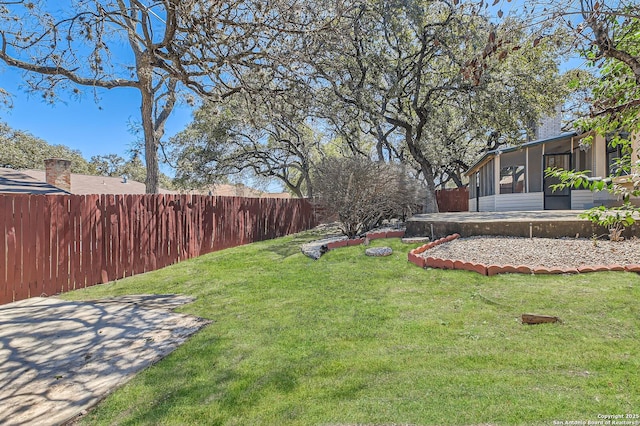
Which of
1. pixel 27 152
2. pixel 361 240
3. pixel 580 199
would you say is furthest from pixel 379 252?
pixel 27 152

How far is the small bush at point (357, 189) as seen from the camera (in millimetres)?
8609

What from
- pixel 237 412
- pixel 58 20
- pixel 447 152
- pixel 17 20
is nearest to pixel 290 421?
pixel 237 412

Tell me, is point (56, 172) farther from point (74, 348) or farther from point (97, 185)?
point (74, 348)

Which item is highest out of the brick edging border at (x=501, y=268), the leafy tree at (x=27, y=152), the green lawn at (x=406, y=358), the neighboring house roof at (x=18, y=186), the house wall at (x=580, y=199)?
the leafy tree at (x=27, y=152)

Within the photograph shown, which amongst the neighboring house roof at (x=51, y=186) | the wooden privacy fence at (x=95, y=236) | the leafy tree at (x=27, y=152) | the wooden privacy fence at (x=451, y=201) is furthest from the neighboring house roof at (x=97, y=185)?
the wooden privacy fence at (x=451, y=201)

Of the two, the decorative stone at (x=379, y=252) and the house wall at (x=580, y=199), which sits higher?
the house wall at (x=580, y=199)

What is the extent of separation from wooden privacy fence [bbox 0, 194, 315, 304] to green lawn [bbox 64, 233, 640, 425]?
2785 mm

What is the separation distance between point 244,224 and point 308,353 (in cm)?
853

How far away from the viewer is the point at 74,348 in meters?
3.25

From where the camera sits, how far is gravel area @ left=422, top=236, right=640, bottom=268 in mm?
4828

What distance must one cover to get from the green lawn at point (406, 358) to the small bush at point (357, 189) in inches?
162

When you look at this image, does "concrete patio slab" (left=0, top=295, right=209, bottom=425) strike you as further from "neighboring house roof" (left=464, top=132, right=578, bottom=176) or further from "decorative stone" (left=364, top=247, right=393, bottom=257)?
"neighboring house roof" (left=464, top=132, right=578, bottom=176)

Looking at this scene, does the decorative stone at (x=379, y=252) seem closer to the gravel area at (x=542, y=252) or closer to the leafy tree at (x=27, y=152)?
the gravel area at (x=542, y=252)

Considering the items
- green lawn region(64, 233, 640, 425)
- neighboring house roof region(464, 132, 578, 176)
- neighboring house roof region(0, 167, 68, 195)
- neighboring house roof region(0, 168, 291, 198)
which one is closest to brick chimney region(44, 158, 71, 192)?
neighboring house roof region(0, 168, 291, 198)
